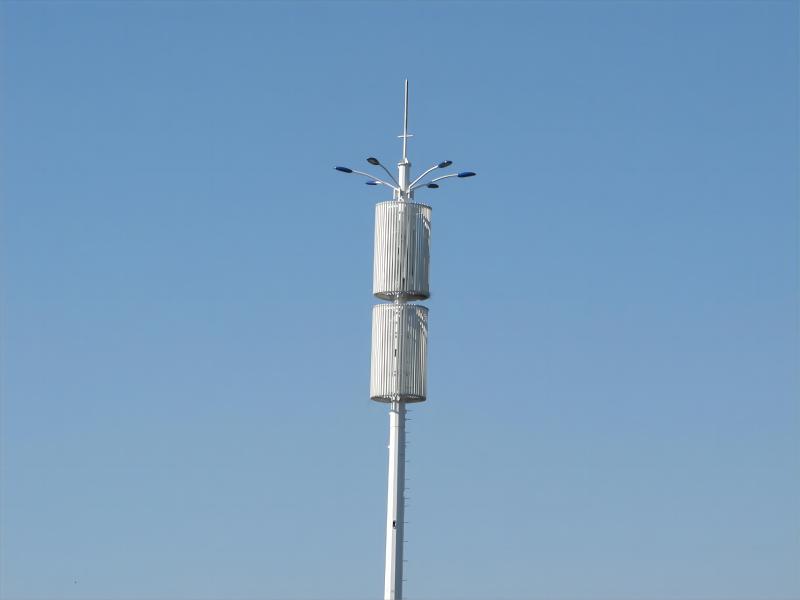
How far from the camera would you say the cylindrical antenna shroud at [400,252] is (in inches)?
5581

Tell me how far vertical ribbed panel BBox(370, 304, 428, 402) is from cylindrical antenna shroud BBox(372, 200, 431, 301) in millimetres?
1002

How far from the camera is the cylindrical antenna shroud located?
465ft

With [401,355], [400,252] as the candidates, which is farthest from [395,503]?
[400,252]

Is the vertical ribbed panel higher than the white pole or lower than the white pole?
higher

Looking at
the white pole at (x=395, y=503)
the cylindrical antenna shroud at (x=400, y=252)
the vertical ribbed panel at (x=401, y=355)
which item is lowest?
the white pole at (x=395, y=503)

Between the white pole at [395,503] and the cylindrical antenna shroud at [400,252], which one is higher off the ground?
the cylindrical antenna shroud at [400,252]

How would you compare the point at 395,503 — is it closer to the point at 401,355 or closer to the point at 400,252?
the point at 401,355

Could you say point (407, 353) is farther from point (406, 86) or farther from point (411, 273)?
point (406, 86)

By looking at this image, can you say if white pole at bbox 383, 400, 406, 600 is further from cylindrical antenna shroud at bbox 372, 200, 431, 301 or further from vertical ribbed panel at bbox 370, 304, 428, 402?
cylindrical antenna shroud at bbox 372, 200, 431, 301

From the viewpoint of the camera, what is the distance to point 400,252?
465 feet

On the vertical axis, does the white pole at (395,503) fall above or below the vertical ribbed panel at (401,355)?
below

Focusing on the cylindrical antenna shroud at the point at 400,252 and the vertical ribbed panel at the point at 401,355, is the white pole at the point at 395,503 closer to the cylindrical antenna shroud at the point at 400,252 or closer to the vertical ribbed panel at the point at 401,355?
Result: the vertical ribbed panel at the point at 401,355

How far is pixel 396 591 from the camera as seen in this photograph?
140 meters

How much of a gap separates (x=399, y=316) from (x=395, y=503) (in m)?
8.93
